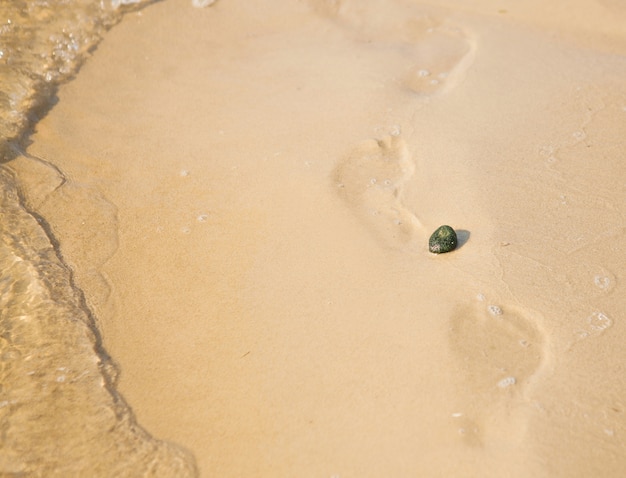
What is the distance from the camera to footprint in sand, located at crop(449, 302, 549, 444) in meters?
2.58

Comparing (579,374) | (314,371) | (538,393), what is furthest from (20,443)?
(579,374)

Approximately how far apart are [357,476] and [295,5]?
14.4 ft

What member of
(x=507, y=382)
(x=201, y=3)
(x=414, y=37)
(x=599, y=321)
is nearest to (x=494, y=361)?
(x=507, y=382)

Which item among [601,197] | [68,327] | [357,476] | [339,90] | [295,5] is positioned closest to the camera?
[357,476]

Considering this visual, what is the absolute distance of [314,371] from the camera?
2830mm

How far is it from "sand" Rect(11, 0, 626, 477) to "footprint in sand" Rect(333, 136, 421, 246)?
1 cm

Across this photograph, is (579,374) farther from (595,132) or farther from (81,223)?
(81,223)

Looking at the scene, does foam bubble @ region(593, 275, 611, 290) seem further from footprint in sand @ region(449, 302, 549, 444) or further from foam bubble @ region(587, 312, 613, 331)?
footprint in sand @ region(449, 302, 549, 444)

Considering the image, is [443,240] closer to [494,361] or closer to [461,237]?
[461,237]

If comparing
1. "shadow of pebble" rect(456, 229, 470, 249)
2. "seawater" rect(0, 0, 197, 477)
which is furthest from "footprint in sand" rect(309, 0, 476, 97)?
"seawater" rect(0, 0, 197, 477)

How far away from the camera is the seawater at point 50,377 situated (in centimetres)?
260

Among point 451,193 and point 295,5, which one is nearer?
point 451,193

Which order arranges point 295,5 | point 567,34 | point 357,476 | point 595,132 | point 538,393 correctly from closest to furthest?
1. point 357,476
2. point 538,393
3. point 595,132
4. point 567,34
5. point 295,5

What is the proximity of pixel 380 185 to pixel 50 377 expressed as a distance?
2071 millimetres
